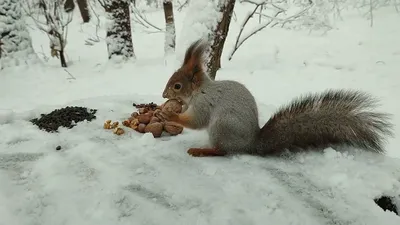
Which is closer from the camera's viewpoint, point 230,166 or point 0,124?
point 230,166

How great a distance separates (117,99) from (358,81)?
Answer: 9.06ft

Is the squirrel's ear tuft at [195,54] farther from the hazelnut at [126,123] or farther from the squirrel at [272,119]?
the hazelnut at [126,123]

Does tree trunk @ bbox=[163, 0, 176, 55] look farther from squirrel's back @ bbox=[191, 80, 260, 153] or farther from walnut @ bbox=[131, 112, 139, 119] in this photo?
squirrel's back @ bbox=[191, 80, 260, 153]

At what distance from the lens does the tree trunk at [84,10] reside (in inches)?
422

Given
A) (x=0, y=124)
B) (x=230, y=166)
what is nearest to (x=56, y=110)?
(x=0, y=124)

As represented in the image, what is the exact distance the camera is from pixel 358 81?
3840 mm

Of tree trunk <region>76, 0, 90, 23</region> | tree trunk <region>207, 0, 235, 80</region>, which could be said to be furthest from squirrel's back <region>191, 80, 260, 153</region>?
tree trunk <region>76, 0, 90, 23</region>

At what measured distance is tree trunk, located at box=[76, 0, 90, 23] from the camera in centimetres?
1072

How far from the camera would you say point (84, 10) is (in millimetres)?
10906

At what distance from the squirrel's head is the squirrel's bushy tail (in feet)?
1.44

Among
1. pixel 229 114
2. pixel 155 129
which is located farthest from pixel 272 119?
pixel 155 129

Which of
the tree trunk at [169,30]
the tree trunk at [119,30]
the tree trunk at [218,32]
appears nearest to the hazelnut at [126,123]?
the tree trunk at [218,32]

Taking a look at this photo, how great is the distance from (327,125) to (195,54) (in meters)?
0.72

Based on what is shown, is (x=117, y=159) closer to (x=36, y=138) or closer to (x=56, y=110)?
(x=36, y=138)
